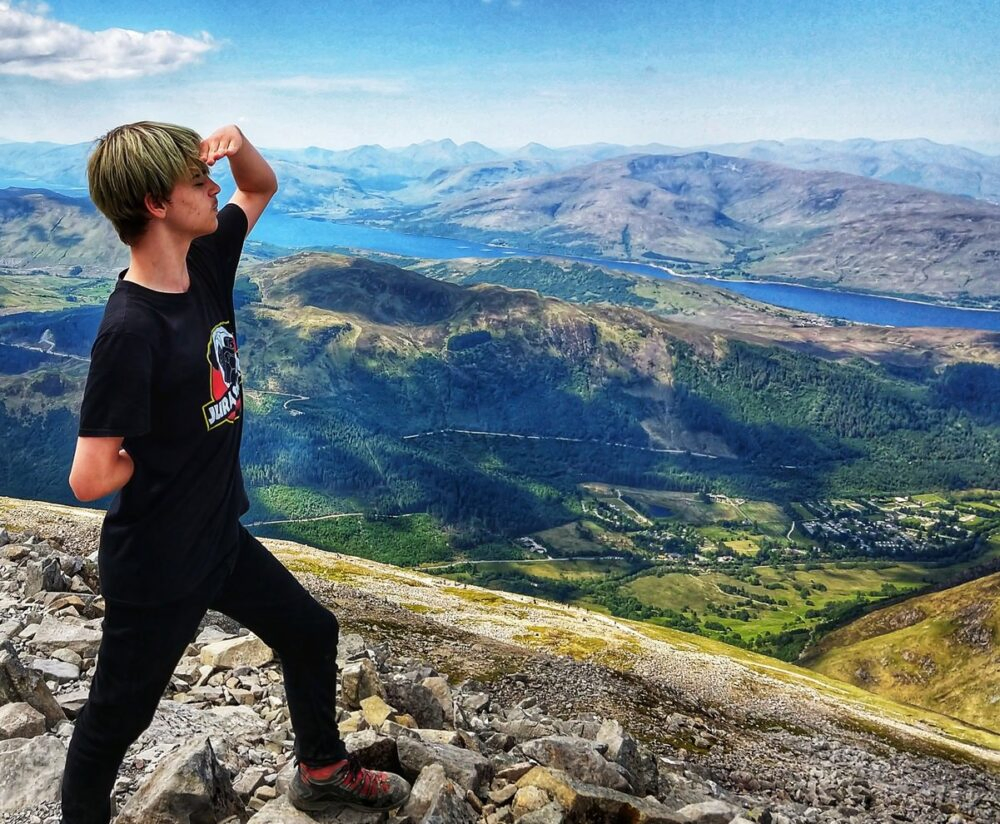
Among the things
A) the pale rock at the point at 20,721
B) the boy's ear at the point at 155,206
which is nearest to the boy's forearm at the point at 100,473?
the boy's ear at the point at 155,206

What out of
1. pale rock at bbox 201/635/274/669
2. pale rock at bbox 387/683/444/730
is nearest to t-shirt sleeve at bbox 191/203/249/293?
pale rock at bbox 387/683/444/730

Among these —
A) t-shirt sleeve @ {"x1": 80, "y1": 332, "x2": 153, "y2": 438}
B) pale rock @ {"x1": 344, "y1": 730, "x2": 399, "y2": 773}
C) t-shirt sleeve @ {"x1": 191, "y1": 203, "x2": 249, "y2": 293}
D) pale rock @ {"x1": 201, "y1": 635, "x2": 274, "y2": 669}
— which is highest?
t-shirt sleeve @ {"x1": 191, "y1": 203, "x2": 249, "y2": 293}

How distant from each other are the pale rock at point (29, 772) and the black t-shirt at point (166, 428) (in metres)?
3.95

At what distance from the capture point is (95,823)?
694 centimetres

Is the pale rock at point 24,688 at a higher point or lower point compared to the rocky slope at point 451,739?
higher

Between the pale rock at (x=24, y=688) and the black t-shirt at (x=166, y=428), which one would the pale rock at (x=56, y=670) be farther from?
the black t-shirt at (x=166, y=428)

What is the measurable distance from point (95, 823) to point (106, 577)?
2657mm

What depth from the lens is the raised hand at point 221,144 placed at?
6.79 meters

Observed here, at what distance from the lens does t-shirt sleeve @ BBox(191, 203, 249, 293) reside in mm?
7207

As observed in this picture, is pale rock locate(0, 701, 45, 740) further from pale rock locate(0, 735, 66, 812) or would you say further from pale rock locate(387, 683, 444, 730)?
pale rock locate(387, 683, 444, 730)

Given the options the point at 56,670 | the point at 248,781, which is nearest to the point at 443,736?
the point at 248,781

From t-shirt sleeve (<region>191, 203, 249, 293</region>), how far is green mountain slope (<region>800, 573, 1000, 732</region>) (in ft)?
472

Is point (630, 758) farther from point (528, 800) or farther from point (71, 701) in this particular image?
point (71, 701)

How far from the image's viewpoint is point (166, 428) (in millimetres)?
6156
